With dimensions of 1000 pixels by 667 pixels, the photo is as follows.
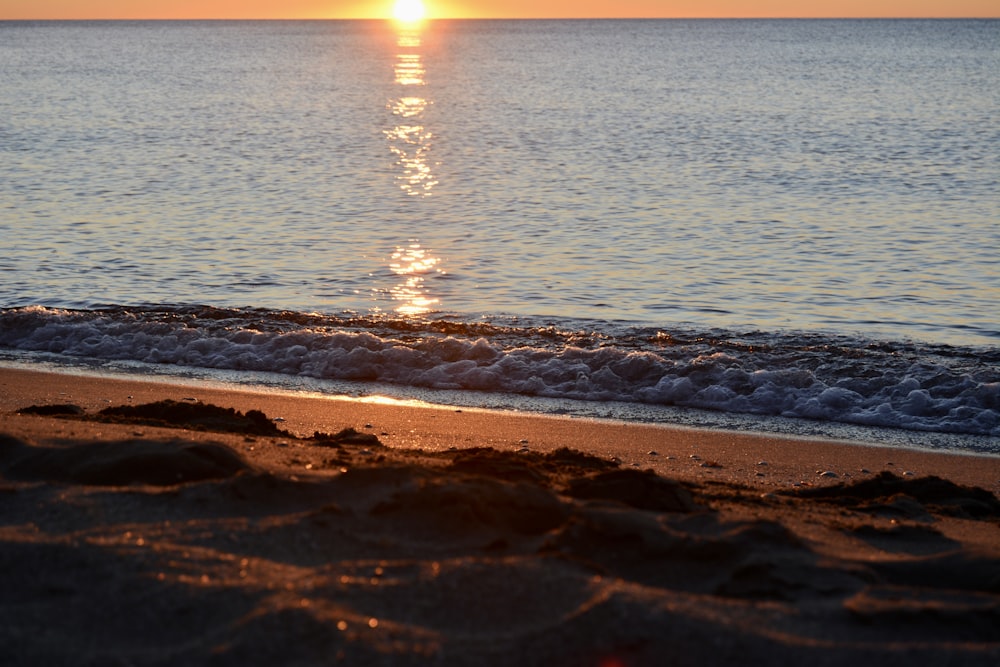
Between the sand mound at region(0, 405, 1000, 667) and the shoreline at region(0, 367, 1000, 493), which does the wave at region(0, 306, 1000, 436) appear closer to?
the shoreline at region(0, 367, 1000, 493)

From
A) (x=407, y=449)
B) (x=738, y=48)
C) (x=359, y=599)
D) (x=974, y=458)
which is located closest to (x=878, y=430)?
(x=974, y=458)

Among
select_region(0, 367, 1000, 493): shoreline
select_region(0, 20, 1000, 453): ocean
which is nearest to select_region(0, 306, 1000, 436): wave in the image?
select_region(0, 20, 1000, 453): ocean

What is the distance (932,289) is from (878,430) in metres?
5.17

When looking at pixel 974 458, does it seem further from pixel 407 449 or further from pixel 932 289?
pixel 932 289

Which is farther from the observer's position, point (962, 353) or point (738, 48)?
point (738, 48)

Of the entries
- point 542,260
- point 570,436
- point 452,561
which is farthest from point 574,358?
point 452,561

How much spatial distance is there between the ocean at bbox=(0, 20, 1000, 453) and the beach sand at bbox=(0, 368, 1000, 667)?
3.12 m

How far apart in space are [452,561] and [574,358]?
5703 millimetres

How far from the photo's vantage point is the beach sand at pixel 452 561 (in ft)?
10.4

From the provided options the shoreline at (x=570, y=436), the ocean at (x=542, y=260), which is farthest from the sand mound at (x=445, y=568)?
the ocean at (x=542, y=260)

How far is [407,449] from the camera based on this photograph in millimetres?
6355

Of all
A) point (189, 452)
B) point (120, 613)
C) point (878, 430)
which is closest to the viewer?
point (120, 613)

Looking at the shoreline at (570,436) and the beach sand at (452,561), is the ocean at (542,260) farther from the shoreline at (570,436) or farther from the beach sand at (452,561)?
the beach sand at (452,561)

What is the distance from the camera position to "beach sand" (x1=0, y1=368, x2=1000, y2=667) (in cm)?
316
